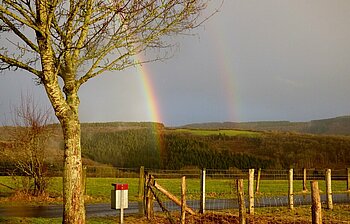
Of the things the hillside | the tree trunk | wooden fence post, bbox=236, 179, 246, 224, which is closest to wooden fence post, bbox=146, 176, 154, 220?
wooden fence post, bbox=236, 179, 246, 224

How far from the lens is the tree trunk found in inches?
438

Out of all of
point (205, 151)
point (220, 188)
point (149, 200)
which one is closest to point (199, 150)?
point (205, 151)

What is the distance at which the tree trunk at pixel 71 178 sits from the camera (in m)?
11.1

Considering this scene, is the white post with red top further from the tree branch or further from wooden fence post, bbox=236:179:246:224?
the tree branch

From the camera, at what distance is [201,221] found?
15.4 metres

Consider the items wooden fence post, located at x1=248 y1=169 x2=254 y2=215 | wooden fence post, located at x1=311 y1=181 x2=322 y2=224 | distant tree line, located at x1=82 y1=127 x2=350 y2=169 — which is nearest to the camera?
wooden fence post, located at x1=311 y1=181 x2=322 y2=224

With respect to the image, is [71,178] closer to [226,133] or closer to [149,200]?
[149,200]

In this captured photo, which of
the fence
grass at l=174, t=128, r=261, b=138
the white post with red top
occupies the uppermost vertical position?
grass at l=174, t=128, r=261, b=138

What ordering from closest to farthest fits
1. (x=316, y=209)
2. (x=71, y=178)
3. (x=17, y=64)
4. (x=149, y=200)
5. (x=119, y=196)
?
(x=316, y=209)
(x=71, y=178)
(x=17, y=64)
(x=119, y=196)
(x=149, y=200)

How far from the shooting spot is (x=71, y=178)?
11.1m

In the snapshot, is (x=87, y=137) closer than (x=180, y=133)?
Yes

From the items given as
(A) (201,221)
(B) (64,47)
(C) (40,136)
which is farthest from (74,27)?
(C) (40,136)

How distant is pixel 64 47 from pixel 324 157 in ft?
182

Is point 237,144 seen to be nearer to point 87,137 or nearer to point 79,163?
point 87,137
